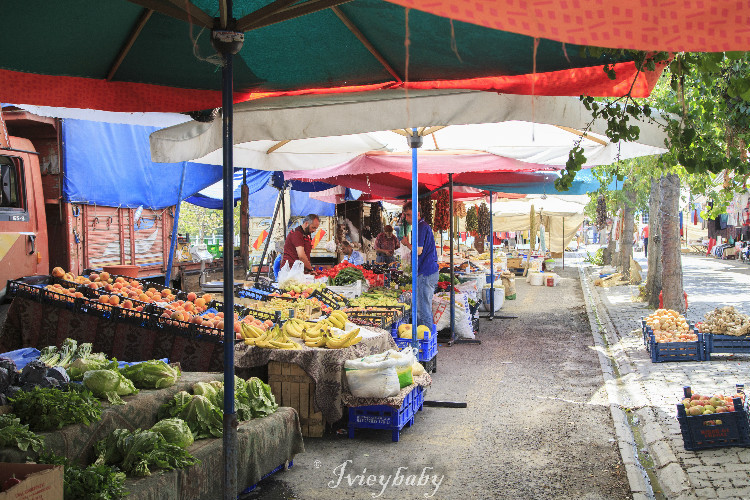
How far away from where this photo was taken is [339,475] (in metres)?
5.10

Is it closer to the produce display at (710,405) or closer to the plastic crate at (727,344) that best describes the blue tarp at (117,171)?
the produce display at (710,405)

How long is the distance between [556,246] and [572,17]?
36197 mm

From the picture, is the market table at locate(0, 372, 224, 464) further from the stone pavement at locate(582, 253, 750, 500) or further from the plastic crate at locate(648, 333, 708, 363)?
the plastic crate at locate(648, 333, 708, 363)

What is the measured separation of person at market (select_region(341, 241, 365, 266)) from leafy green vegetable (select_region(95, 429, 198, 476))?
1216 centimetres

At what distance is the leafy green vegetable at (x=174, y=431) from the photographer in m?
3.97

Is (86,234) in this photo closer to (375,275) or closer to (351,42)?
(375,275)

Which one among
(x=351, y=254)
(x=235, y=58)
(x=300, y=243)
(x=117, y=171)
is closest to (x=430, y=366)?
(x=300, y=243)

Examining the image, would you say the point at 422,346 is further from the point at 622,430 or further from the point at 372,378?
the point at 622,430

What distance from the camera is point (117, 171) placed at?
9.97 m

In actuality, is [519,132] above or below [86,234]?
above

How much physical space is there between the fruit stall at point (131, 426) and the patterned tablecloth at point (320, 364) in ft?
2.19

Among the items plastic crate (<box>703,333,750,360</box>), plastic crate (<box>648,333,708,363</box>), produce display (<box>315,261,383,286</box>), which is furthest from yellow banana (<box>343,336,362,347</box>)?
plastic crate (<box>703,333,750,360</box>)

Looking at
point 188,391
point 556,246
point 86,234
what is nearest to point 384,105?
point 188,391

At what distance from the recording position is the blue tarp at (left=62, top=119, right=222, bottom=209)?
29.2ft
